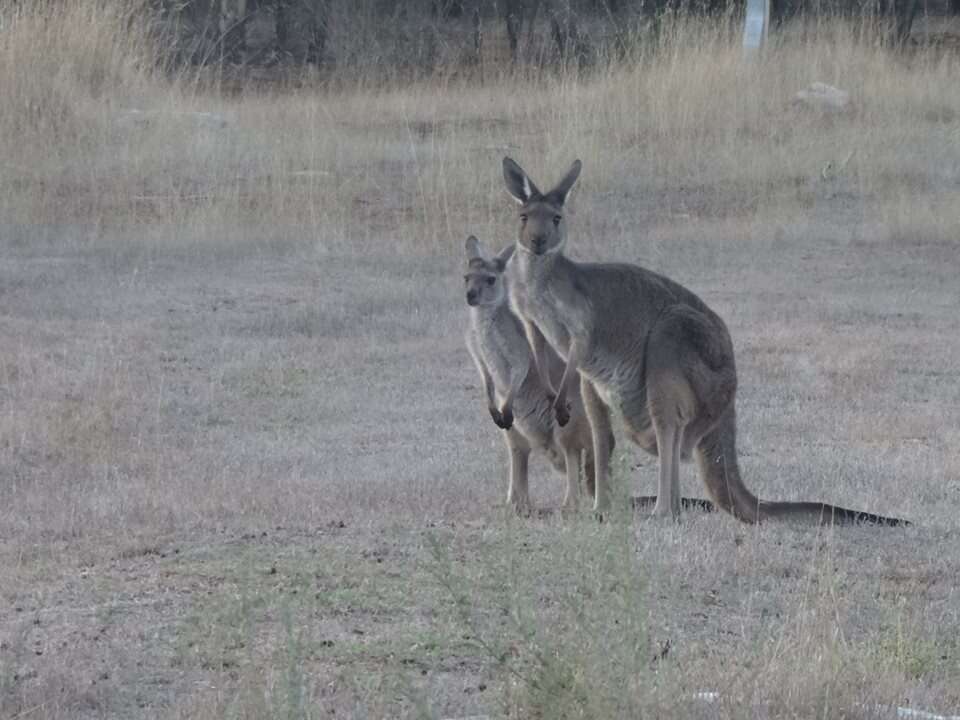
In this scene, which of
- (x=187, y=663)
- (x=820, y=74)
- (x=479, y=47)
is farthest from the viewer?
(x=479, y=47)

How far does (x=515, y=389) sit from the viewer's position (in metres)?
6.46

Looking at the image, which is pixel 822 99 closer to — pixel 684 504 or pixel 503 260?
pixel 503 260

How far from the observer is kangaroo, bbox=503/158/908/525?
6008 mm

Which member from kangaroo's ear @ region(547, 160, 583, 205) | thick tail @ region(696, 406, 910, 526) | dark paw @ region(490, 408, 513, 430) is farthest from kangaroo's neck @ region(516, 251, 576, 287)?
thick tail @ region(696, 406, 910, 526)

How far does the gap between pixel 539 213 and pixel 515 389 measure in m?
0.62

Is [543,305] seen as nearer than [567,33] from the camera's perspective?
Yes

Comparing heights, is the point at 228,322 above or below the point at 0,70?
below

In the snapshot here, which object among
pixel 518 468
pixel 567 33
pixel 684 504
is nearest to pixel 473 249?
pixel 518 468

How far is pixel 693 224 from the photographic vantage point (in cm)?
1412

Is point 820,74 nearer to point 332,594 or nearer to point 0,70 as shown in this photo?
point 0,70

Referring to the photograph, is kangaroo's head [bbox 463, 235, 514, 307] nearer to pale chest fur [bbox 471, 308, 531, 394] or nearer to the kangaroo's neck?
pale chest fur [bbox 471, 308, 531, 394]

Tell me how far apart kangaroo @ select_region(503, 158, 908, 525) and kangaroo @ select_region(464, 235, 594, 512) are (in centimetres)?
12

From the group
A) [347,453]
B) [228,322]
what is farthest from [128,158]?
[347,453]

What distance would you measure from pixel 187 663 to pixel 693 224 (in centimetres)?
1005
